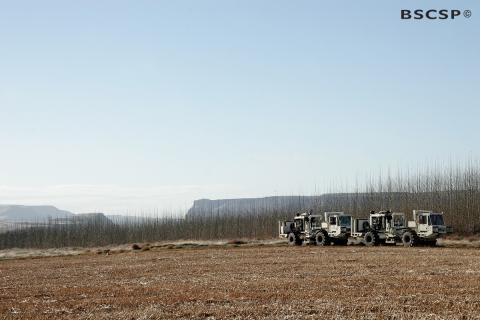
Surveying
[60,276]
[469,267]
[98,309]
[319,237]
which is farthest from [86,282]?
[319,237]

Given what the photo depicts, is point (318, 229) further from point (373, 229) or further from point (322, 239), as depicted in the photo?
point (373, 229)

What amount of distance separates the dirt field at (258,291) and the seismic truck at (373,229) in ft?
38.4

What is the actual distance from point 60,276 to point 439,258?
15524mm

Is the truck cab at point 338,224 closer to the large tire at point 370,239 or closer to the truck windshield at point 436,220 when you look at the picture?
the large tire at point 370,239

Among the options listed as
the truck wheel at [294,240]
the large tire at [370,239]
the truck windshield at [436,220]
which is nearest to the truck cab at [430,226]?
the truck windshield at [436,220]

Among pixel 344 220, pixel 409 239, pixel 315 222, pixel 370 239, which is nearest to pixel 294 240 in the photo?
pixel 315 222

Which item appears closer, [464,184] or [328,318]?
[328,318]

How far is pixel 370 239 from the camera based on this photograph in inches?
1513

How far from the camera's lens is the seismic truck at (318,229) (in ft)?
130

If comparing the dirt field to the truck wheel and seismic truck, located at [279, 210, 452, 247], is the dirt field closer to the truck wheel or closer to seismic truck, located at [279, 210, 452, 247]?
seismic truck, located at [279, 210, 452, 247]

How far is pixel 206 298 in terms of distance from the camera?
14.6 m

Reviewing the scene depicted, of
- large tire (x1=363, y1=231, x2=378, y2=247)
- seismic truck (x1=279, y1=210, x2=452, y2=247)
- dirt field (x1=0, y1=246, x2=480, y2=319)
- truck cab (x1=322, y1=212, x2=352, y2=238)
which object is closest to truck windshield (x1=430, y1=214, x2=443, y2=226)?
seismic truck (x1=279, y1=210, x2=452, y2=247)

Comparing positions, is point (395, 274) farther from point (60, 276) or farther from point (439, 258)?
point (60, 276)

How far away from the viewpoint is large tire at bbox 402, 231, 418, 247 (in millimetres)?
36125
